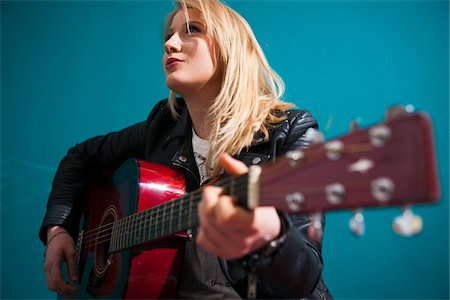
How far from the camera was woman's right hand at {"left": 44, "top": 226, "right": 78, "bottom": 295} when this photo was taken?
50.8 inches

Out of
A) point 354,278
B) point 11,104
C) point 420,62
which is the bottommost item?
point 354,278

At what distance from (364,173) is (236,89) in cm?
74

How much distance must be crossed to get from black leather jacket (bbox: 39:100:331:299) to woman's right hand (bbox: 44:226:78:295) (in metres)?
0.05

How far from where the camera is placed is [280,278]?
777mm

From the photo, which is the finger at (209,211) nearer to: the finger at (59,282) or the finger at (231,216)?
the finger at (231,216)

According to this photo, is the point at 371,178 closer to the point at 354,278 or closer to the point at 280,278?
the point at 280,278

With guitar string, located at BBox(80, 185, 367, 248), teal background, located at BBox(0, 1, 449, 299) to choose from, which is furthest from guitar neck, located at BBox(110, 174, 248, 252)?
teal background, located at BBox(0, 1, 449, 299)

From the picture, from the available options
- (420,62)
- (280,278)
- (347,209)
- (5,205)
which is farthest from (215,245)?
(5,205)

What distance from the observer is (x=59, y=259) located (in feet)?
4.38

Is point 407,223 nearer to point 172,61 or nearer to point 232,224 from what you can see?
point 232,224

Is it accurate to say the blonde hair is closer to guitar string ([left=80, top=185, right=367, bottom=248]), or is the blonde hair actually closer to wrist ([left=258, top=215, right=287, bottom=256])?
guitar string ([left=80, top=185, right=367, bottom=248])

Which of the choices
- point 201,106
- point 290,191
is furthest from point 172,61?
point 290,191

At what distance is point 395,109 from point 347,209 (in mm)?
132

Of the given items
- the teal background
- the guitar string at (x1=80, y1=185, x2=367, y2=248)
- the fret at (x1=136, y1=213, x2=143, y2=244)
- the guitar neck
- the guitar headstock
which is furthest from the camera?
the teal background
